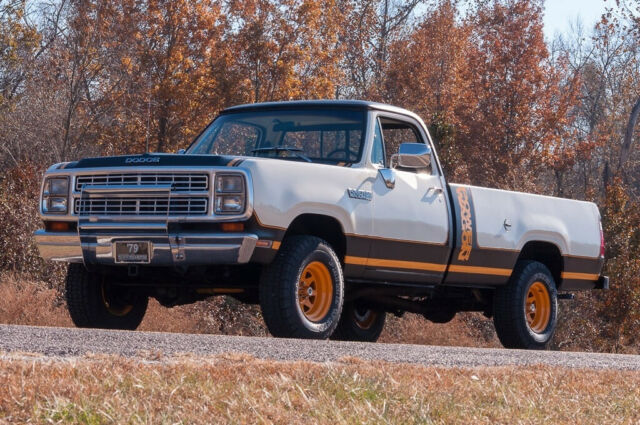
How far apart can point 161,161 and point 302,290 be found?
147cm

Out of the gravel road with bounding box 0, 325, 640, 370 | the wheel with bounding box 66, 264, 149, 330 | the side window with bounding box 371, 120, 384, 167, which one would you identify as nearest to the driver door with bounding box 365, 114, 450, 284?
the side window with bounding box 371, 120, 384, 167

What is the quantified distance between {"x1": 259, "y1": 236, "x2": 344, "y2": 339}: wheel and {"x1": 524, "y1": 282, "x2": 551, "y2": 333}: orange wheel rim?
10.9 feet

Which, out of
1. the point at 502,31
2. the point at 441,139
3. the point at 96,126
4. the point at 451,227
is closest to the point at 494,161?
the point at 502,31

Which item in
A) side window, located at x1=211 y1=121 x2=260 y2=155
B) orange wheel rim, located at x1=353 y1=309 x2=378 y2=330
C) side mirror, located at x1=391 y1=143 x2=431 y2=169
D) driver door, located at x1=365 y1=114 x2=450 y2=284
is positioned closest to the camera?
driver door, located at x1=365 y1=114 x2=450 y2=284

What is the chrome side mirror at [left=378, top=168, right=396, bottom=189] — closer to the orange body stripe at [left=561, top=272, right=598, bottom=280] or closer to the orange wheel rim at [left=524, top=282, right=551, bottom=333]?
the orange wheel rim at [left=524, top=282, right=551, bottom=333]

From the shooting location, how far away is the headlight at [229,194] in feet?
28.0

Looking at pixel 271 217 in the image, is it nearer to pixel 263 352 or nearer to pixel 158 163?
pixel 158 163

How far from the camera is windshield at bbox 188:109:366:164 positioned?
32.6 feet

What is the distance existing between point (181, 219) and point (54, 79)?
26.8 m

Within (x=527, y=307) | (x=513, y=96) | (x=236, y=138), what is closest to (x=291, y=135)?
(x=236, y=138)

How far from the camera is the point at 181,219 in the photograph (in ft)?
28.5

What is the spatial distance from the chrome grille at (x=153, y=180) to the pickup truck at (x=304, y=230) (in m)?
0.01

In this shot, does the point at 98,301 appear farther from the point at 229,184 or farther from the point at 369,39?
the point at 369,39

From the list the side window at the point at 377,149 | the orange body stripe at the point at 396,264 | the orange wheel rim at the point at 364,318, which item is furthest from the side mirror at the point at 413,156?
the orange wheel rim at the point at 364,318
